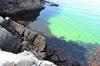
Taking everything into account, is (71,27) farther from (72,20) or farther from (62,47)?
(62,47)

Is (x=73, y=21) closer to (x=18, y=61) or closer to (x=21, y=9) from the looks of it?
(x=21, y=9)

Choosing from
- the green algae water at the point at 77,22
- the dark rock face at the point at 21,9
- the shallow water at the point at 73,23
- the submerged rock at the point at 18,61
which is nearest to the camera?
the submerged rock at the point at 18,61

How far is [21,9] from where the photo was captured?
155ft

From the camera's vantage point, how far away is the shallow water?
37.8 meters

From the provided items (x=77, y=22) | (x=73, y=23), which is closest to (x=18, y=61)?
(x=73, y=23)

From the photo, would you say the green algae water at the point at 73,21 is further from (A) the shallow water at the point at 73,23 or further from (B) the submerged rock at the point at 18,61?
(B) the submerged rock at the point at 18,61

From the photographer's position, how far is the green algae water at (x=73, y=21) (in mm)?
38969

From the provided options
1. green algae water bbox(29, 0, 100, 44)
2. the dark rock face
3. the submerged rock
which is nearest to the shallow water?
green algae water bbox(29, 0, 100, 44)

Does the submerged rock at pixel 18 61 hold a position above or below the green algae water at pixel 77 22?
above

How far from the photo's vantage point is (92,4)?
57.3 meters

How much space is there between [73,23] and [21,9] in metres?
11.5

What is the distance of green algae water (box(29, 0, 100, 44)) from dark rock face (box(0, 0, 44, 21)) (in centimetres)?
179

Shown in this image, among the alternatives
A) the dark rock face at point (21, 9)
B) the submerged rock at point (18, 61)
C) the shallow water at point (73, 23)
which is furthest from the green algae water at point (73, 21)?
the submerged rock at point (18, 61)

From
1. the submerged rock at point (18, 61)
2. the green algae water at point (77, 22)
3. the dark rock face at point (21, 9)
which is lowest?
the green algae water at point (77, 22)
